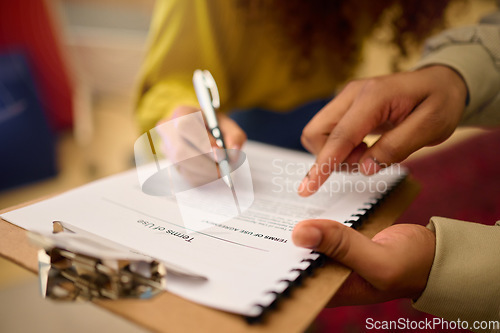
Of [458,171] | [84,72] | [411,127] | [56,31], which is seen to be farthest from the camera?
[84,72]

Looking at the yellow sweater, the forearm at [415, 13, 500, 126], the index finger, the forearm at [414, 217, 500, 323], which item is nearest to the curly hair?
the yellow sweater

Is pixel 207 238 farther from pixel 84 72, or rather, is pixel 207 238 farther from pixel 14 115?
pixel 84 72

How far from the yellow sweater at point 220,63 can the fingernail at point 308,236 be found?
0.37 m

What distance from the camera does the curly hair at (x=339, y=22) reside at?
70 cm

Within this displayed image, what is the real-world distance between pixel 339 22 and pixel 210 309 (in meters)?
0.70

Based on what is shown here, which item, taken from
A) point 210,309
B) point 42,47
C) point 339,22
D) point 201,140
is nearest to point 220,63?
point 339,22

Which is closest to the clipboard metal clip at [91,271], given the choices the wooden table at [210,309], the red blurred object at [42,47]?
the wooden table at [210,309]

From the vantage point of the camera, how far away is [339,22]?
0.76m

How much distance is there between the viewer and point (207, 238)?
1.03 ft

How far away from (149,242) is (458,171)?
835mm

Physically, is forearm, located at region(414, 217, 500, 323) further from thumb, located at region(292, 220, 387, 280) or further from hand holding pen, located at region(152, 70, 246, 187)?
hand holding pen, located at region(152, 70, 246, 187)

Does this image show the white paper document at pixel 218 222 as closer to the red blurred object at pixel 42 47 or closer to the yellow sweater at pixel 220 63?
the yellow sweater at pixel 220 63

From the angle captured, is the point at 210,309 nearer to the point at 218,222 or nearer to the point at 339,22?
the point at 218,222

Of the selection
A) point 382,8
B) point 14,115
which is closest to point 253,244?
point 382,8
